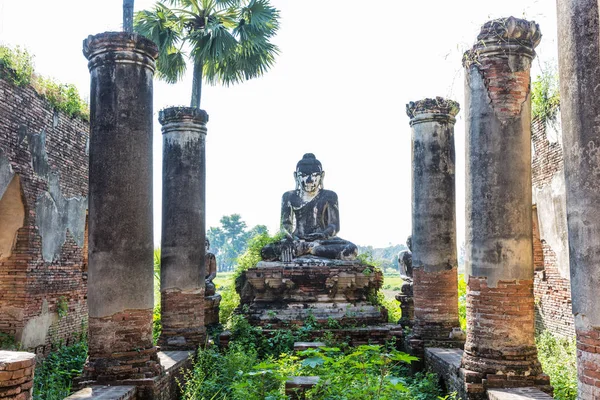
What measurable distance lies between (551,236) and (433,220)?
3.30 metres

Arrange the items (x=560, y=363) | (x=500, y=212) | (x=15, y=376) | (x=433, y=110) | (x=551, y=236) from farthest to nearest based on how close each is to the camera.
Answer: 1. (x=551, y=236)
2. (x=433, y=110)
3. (x=560, y=363)
4. (x=500, y=212)
5. (x=15, y=376)

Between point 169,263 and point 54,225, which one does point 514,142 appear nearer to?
point 169,263

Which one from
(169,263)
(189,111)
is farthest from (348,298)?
(189,111)

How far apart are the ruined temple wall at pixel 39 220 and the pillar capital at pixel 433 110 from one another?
21.5ft

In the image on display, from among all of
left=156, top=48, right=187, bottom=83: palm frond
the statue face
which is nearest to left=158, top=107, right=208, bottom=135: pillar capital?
the statue face

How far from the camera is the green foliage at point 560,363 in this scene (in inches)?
274

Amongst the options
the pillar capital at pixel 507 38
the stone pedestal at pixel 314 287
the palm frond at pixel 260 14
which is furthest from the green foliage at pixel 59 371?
the palm frond at pixel 260 14

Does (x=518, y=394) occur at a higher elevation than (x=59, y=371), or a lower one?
higher

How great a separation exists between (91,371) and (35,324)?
4.89 m

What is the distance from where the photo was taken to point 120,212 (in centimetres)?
660

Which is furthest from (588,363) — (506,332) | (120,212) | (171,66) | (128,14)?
(171,66)

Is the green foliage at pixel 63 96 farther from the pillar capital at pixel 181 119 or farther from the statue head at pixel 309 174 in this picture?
the statue head at pixel 309 174

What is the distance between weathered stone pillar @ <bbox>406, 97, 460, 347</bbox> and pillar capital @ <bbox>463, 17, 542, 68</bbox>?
3.35m

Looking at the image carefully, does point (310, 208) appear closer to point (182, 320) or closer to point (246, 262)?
point (246, 262)
